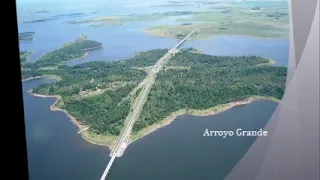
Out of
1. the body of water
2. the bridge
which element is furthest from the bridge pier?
the body of water

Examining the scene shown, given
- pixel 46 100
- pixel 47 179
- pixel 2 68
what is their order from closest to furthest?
1. pixel 2 68
2. pixel 47 179
3. pixel 46 100

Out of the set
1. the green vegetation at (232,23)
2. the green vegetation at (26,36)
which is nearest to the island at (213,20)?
the green vegetation at (232,23)

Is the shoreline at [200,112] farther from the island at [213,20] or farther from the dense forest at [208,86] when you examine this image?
the island at [213,20]

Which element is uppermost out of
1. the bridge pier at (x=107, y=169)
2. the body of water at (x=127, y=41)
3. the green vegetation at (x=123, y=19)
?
the green vegetation at (x=123, y=19)

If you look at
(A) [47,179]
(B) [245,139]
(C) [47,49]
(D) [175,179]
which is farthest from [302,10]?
(A) [47,179]

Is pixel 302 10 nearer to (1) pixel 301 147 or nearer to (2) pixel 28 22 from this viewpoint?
(1) pixel 301 147

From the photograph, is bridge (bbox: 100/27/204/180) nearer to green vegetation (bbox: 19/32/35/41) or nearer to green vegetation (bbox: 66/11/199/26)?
green vegetation (bbox: 66/11/199/26)

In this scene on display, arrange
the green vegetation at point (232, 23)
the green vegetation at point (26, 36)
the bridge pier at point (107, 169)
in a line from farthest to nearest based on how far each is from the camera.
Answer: the green vegetation at point (232, 23) < the green vegetation at point (26, 36) < the bridge pier at point (107, 169)

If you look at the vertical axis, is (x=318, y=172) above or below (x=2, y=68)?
below
